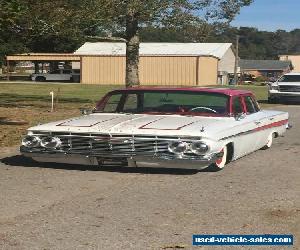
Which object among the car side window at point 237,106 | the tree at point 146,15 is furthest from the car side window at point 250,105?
the tree at point 146,15

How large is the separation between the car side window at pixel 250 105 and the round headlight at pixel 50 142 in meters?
3.30

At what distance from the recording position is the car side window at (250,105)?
10102 mm

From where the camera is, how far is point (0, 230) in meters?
5.36

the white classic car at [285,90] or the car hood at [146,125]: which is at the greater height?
the car hood at [146,125]

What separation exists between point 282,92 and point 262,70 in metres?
97.0

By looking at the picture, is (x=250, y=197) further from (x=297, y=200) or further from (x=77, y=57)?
(x=77, y=57)

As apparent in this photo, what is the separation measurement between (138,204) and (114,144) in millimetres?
1817

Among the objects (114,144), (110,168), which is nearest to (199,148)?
(114,144)

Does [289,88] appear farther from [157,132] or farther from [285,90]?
[157,132]

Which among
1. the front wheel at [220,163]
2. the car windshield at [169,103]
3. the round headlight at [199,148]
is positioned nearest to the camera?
the round headlight at [199,148]

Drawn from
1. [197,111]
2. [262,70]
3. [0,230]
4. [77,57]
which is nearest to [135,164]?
[197,111]

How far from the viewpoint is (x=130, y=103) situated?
9852 millimetres

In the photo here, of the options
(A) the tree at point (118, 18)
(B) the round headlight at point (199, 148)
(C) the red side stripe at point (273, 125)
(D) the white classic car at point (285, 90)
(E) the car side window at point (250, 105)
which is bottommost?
(D) the white classic car at point (285, 90)

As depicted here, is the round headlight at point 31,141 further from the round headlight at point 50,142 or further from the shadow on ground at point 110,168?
the shadow on ground at point 110,168
